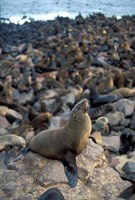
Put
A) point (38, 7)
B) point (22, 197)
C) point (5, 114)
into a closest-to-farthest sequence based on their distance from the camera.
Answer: point (22, 197)
point (5, 114)
point (38, 7)

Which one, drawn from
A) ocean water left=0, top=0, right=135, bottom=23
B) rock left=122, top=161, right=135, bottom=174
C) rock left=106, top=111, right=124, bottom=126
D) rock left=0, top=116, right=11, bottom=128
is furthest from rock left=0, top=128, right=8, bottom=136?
ocean water left=0, top=0, right=135, bottom=23

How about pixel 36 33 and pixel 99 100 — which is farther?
pixel 36 33

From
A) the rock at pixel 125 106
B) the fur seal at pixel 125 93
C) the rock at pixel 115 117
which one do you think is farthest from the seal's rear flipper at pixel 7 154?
the fur seal at pixel 125 93

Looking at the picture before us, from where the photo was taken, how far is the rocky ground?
182 inches

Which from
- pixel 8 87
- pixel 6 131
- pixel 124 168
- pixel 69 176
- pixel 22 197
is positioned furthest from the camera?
pixel 8 87

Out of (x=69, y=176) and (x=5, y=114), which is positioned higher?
(x=69, y=176)

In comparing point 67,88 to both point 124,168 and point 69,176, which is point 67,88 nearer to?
point 124,168

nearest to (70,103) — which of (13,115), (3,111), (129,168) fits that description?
(13,115)

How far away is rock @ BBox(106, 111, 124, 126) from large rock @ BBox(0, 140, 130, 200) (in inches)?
167

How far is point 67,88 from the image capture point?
1302 cm

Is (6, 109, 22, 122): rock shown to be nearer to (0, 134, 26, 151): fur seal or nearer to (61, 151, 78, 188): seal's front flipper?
(0, 134, 26, 151): fur seal

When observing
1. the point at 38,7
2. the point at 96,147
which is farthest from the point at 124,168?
the point at 38,7

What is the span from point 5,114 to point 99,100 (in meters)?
2.50

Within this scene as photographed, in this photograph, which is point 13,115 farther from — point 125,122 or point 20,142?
point 125,122
